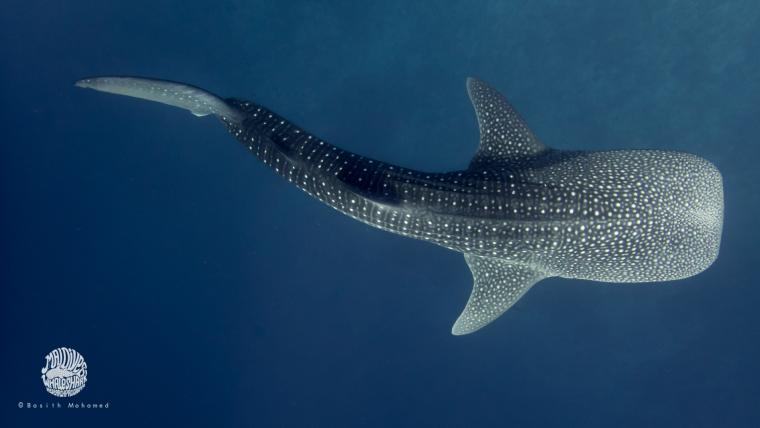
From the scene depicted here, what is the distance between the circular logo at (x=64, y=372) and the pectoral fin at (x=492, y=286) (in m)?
4.80

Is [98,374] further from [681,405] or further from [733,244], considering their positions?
[733,244]

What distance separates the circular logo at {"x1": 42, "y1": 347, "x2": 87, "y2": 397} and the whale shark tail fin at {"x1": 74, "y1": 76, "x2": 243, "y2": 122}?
3954 mm

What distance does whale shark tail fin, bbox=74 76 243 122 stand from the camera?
3.62 metres

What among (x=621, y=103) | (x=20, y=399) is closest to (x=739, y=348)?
(x=621, y=103)

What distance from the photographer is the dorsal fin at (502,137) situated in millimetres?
4410

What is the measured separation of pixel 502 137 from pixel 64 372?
6.00 m

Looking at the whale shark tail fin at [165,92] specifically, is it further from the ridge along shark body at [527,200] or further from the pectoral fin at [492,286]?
the pectoral fin at [492,286]

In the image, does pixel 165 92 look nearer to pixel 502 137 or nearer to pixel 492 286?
pixel 502 137

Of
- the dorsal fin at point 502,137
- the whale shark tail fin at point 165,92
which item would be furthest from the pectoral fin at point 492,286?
the whale shark tail fin at point 165,92

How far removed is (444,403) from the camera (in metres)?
5.63

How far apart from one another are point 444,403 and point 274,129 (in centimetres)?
375

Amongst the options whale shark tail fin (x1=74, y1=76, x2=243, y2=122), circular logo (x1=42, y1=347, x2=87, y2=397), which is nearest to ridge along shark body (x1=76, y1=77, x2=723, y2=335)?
whale shark tail fin (x1=74, y1=76, x2=243, y2=122)

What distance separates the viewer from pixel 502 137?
4.44 meters

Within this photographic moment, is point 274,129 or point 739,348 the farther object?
point 739,348
